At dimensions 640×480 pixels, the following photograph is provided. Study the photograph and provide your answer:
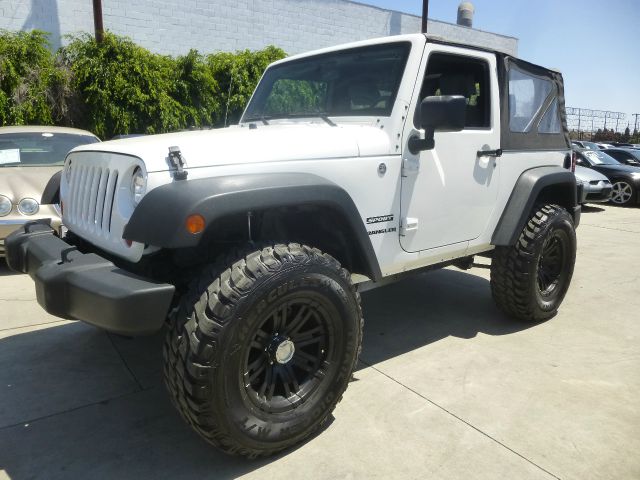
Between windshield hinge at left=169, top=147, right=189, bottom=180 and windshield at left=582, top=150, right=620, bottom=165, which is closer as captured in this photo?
windshield hinge at left=169, top=147, right=189, bottom=180

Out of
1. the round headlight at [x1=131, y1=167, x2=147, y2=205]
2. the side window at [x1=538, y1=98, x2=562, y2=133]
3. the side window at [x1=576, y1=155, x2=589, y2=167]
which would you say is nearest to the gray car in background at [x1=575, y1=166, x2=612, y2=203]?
the side window at [x1=576, y1=155, x2=589, y2=167]

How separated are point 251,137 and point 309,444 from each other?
4.84ft

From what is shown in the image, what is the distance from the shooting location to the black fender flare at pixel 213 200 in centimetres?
198

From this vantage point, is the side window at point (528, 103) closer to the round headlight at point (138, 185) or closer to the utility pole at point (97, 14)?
the round headlight at point (138, 185)

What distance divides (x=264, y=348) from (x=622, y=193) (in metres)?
12.4

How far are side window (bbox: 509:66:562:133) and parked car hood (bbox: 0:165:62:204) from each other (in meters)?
4.25

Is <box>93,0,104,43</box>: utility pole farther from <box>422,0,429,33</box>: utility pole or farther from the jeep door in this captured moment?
<box>422,0,429,33</box>: utility pole

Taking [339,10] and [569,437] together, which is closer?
[569,437]

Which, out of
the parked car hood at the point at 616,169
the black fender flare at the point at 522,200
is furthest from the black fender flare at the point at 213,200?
the parked car hood at the point at 616,169

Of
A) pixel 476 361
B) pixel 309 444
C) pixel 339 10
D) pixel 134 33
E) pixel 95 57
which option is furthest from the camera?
pixel 339 10

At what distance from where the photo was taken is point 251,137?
8.18 ft

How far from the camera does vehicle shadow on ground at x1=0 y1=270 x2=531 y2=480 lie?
7.54 feet

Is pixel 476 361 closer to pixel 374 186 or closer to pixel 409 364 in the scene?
pixel 409 364

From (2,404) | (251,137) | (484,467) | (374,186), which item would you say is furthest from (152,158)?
(484,467)
